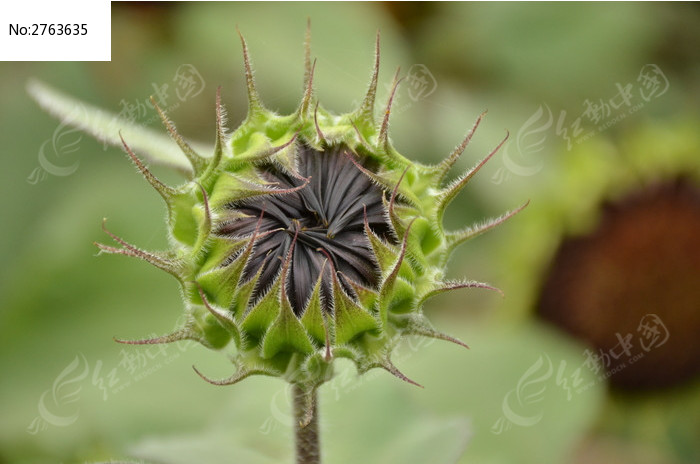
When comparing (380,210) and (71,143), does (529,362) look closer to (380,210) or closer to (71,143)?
(380,210)

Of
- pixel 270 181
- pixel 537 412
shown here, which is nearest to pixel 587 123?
pixel 537 412

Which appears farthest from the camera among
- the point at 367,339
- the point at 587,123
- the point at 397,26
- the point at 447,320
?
the point at 397,26

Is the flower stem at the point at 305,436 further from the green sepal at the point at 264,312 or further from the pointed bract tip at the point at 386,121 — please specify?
the pointed bract tip at the point at 386,121

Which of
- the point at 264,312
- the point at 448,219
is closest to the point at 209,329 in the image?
the point at 264,312

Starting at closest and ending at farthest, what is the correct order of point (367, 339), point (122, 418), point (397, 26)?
point (367, 339) → point (122, 418) → point (397, 26)

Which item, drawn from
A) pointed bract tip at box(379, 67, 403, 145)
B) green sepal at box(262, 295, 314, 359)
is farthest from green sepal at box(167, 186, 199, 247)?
pointed bract tip at box(379, 67, 403, 145)

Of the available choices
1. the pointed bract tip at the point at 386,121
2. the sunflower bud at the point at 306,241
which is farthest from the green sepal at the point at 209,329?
the pointed bract tip at the point at 386,121

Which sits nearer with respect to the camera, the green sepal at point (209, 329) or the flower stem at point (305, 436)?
the green sepal at point (209, 329)
